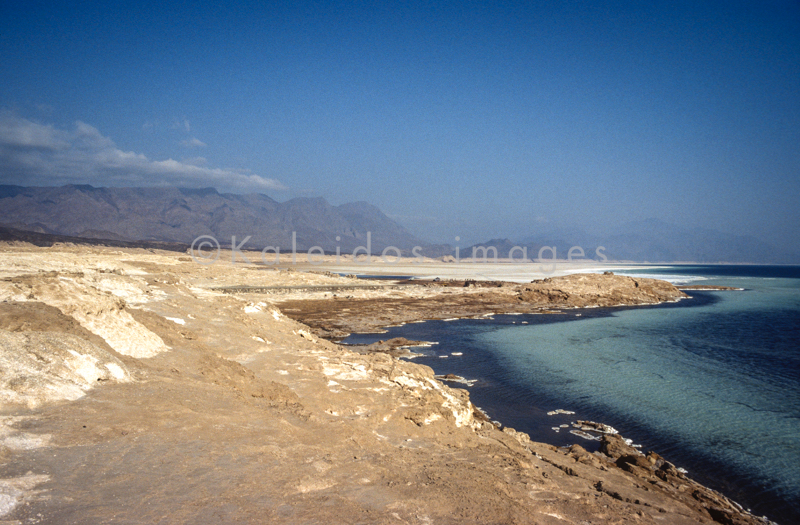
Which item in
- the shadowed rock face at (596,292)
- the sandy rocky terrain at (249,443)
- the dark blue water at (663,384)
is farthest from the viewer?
the shadowed rock face at (596,292)

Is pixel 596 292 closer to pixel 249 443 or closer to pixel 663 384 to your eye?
pixel 663 384

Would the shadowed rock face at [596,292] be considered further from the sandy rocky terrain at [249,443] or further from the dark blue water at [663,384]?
the sandy rocky terrain at [249,443]

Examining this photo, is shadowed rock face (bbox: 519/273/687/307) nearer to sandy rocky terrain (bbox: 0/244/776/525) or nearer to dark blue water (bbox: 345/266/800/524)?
dark blue water (bbox: 345/266/800/524)

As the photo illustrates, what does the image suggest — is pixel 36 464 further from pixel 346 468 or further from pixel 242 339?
pixel 242 339

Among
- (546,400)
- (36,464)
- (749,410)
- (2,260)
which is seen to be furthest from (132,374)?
(2,260)

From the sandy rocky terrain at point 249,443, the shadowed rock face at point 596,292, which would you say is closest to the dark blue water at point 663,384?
the sandy rocky terrain at point 249,443

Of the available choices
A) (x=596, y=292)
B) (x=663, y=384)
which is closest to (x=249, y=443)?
(x=663, y=384)

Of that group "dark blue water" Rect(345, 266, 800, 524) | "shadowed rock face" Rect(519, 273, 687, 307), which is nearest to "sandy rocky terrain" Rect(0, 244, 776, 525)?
"dark blue water" Rect(345, 266, 800, 524)
